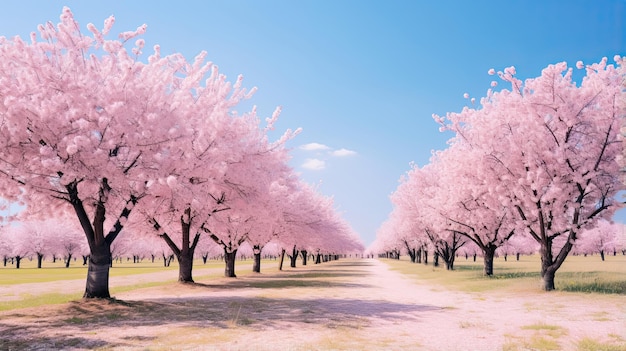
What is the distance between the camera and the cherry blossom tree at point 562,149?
20.8 m

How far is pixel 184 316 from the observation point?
14297 mm

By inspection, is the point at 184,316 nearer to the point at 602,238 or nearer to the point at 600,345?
the point at 600,345

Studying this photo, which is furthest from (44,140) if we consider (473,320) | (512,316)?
(512,316)

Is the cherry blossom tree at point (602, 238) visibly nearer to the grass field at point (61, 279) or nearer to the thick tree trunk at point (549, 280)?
the grass field at point (61, 279)

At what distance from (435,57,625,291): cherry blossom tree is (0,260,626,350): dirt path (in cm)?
473

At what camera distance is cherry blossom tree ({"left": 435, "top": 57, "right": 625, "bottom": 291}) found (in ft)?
68.2

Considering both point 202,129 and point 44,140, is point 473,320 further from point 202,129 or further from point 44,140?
point 44,140

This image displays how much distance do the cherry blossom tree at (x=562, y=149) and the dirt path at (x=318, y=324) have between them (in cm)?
473

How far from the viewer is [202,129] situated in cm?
1842

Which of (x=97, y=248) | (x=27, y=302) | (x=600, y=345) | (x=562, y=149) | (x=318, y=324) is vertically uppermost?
(x=562, y=149)

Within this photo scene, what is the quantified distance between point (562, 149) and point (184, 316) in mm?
18561

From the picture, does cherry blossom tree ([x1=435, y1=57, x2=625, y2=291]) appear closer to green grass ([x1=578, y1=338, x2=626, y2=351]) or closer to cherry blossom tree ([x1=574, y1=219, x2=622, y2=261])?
green grass ([x1=578, y1=338, x2=626, y2=351])

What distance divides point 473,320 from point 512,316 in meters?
1.88

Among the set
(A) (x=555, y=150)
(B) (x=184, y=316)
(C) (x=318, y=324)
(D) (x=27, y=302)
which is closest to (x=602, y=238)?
(A) (x=555, y=150)
